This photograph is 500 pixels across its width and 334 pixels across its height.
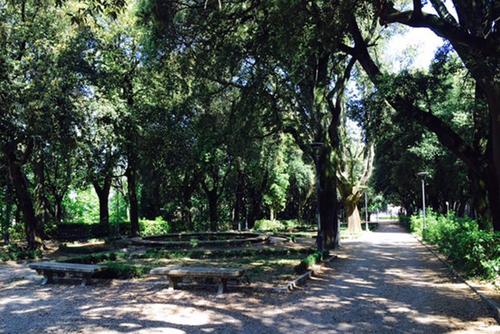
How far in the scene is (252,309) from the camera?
8.07 metres

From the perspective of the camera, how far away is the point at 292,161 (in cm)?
4178

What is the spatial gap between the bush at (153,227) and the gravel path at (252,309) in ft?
66.7

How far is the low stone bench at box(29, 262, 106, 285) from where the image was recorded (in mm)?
10632

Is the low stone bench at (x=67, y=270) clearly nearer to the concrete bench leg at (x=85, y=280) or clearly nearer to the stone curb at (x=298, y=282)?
the concrete bench leg at (x=85, y=280)

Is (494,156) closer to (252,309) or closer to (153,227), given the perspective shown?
(252,309)

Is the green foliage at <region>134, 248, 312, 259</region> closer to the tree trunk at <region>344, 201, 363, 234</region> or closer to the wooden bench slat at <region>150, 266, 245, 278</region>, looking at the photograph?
the wooden bench slat at <region>150, 266, 245, 278</region>

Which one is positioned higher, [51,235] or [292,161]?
[292,161]

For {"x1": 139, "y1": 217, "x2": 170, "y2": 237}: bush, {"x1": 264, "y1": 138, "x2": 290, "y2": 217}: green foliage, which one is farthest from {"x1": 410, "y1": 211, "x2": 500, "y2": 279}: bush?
{"x1": 139, "y1": 217, "x2": 170, "y2": 237}: bush

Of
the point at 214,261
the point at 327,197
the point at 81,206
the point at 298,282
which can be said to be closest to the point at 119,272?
the point at 298,282

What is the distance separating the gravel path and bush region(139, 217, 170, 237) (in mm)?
20338

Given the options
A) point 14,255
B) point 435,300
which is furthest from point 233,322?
point 14,255

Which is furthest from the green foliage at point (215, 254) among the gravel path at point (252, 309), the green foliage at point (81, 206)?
the green foliage at point (81, 206)

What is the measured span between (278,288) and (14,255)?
39.4ft

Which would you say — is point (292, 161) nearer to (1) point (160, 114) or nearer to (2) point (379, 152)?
(2) point (379, 152)
